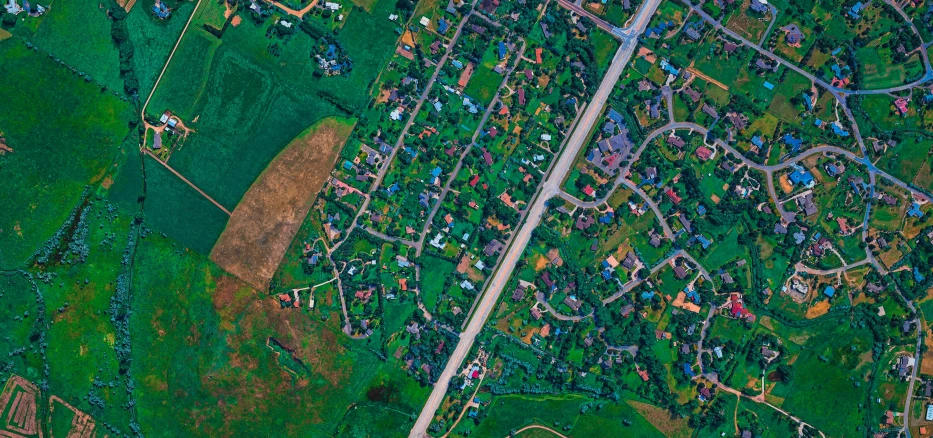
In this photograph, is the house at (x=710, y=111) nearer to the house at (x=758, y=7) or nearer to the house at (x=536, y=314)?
the house at (x=758, y=7)

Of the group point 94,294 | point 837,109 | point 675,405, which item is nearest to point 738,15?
point 837,109

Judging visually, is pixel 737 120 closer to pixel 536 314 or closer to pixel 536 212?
pixel 536 212

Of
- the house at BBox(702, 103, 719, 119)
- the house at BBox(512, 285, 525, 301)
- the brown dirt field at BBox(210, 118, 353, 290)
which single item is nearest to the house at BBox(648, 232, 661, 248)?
A: the house at BBox(702, 103, 719, 119)

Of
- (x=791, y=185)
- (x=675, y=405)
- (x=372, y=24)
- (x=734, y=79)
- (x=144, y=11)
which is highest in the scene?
(x=734, y=79)

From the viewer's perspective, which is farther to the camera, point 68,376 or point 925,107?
point 925,107

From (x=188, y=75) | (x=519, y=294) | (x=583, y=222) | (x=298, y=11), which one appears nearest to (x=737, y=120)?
(x=583, y=222)

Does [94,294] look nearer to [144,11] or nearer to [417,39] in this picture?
[144,11]
